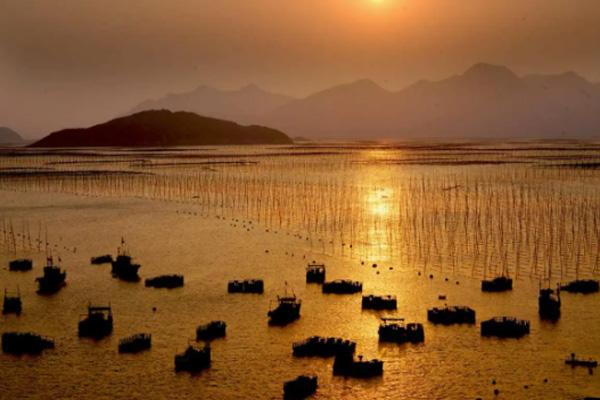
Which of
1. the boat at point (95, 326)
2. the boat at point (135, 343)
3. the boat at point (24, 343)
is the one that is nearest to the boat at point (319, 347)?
the boat at point (135, 343)

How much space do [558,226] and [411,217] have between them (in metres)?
23.8

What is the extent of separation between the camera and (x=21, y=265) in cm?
7712

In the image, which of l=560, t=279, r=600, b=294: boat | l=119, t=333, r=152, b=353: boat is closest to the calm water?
l=119, t=333, r=152, b=353: boat

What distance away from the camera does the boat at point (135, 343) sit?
50219mm

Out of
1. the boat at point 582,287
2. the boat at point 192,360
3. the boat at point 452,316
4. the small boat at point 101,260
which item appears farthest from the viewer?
the small boat at point 101,260

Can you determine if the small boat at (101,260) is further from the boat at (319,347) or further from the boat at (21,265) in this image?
the boat at (319,347)

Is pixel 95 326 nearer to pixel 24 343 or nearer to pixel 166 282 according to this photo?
pixel 24 343

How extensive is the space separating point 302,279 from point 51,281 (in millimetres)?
24528

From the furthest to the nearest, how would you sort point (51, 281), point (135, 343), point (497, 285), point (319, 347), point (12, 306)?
1. point (51, 281)
2. point (497, 285)
3. point (12, 306)
4. point (135, 343)
5. point (319, 347)

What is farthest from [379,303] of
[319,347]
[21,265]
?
[21,265]

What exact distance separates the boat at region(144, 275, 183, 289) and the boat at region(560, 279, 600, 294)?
3637 cm

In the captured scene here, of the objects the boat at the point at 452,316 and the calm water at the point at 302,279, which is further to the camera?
the boat at the point at 452,316

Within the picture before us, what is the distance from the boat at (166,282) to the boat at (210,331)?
16.7 metres

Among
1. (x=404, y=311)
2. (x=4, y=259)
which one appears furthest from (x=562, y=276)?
(x=4, y=259)
